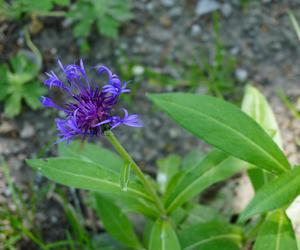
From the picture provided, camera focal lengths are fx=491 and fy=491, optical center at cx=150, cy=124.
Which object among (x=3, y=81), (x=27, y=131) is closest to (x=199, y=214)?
(x=27, y=131)

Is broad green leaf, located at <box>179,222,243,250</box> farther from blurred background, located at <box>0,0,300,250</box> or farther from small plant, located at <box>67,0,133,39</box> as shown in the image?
small plant, located at <box>67,0,133,39</box>

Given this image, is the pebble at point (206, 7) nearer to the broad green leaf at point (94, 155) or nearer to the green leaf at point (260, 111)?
the green leaf at point (260, 111)

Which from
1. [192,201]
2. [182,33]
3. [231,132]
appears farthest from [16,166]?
[231,132]

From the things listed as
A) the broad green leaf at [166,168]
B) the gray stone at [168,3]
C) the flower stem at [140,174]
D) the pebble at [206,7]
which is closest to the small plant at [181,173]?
the flower stem at [140,174]

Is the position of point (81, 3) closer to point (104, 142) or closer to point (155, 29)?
point (155, 29)

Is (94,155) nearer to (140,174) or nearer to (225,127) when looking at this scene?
(140,174)

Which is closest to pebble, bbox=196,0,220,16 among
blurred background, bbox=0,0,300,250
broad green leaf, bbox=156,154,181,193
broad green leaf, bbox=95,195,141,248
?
blurred background, bbox=0,0,300,250
